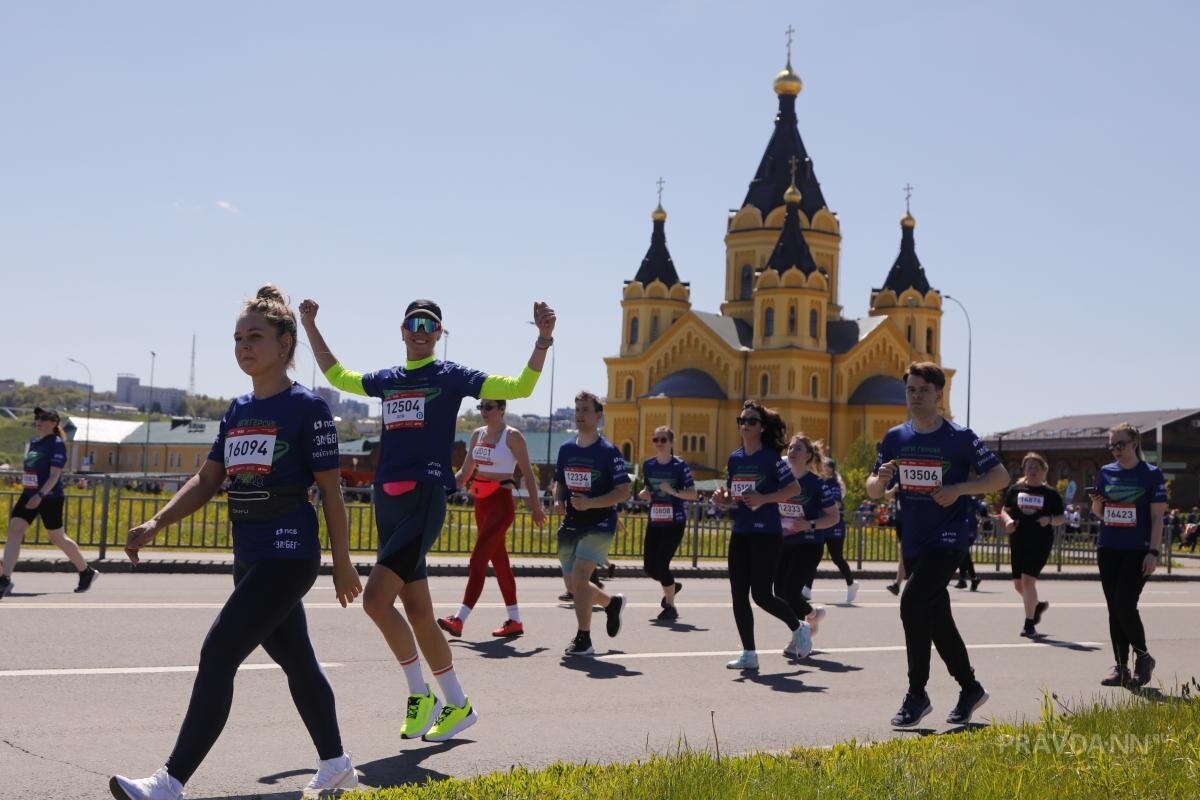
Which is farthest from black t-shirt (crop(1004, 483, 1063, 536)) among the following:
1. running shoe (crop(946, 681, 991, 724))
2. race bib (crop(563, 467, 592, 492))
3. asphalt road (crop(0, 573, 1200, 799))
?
running shoe (crop(946, 681, 991, 724))

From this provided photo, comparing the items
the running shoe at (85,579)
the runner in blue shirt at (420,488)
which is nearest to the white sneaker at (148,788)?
the runner in blue shirt at (420,488)

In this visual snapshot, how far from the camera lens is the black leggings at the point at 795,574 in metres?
11.3

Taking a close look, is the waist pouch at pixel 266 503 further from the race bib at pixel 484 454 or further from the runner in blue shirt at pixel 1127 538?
the runner in blue shirt at pixel 1127 538

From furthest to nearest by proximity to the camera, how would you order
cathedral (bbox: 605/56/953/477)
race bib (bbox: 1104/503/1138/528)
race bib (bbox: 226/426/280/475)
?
cathedral (bbox: 605/56/953/477)
race bib (bbox: 1104/503/1138/528)
race bib (bbox: 226/426/280/475)

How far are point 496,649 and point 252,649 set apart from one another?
5221mm

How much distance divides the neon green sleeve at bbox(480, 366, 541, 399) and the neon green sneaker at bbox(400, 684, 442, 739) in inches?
61.7

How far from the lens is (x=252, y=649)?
5.06 m

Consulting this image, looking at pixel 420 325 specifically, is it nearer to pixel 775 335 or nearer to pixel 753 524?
pixel 753 524

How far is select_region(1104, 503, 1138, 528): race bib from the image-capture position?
32.5 feet

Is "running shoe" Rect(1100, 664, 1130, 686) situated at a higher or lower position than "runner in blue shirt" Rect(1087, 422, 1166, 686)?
lower

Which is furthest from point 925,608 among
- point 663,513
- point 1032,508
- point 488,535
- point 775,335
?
point 775,335

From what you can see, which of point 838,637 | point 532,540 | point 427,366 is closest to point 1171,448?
point 532,540

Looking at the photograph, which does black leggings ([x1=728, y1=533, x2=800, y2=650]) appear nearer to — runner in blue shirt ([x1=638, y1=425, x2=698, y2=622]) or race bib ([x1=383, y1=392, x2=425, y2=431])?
runner in blue shirt ([x1=638, y1=425, x2=698, y2=622])

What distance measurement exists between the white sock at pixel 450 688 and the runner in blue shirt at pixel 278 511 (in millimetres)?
1402
